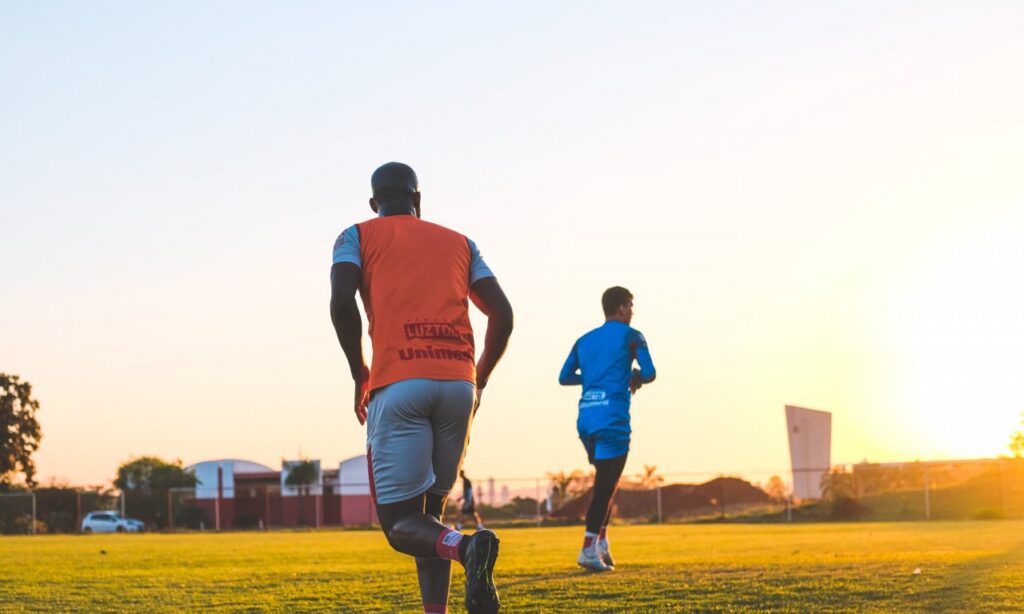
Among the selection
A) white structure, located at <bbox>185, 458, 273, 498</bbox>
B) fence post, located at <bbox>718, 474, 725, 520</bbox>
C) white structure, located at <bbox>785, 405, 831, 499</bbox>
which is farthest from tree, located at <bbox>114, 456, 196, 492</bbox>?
fence post, located at <bbox>718, 474, 725, 520</bbox>

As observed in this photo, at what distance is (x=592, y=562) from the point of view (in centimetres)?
991

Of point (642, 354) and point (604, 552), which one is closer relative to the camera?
point (642, 354)

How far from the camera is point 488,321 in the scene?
5.50 metres

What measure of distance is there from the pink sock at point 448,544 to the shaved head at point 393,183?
1464mm

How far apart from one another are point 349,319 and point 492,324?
27.4 inches

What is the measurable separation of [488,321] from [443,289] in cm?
42

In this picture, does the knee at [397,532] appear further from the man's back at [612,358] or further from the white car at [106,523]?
the white car at [106,523]

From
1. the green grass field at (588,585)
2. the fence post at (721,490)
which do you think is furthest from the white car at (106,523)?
the green grass field at (588,585)

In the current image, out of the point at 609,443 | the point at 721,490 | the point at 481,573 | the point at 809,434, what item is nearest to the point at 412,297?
the point at 481,573

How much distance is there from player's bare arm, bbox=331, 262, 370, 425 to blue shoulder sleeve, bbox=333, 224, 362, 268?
3cm

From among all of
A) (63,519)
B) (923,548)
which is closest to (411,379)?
(923,548)

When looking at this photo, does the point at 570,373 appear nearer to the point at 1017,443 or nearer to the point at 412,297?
the point at 412,297

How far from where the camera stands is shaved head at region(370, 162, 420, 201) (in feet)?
17.8

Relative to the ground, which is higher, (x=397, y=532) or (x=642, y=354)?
(x=642, y=354)
